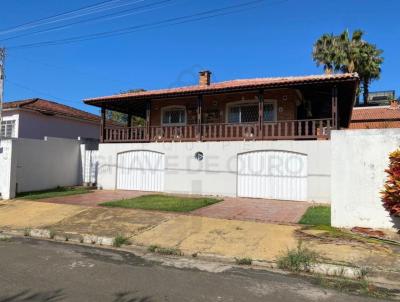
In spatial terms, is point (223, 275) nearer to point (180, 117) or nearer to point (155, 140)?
point (155, 140)

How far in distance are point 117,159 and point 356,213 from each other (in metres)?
11.6

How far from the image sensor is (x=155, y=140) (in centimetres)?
1750

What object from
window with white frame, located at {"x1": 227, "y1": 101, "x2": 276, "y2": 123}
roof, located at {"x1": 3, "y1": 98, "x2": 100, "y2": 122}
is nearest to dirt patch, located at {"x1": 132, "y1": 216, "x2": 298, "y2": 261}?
window with white frame, located at {"x1": 227, "y1": 101, "x2": 276, "y2": 123}

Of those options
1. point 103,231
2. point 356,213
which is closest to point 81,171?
point 103,231

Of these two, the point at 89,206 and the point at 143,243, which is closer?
the point at 143,243

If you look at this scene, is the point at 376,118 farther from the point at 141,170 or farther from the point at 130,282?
the point at 130,282

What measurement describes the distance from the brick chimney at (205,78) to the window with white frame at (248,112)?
8.74ft

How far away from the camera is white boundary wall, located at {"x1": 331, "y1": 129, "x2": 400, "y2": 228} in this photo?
27.8 feet

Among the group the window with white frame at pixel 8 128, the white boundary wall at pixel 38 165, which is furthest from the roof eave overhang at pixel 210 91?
the window with white frame at pixel 8 128

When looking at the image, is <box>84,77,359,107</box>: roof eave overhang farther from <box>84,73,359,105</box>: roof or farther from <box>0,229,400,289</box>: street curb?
<box>0,229,400,289</box>: street curb

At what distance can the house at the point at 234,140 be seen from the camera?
541 inches

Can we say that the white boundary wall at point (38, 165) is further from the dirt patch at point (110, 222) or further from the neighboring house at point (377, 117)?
the neighboring house at point (377, 117)

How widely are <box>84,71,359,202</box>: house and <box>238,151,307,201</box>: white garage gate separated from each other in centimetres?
4

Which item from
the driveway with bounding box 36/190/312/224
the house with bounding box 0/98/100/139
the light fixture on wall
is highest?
the house with bounding box 0/98/100/139
